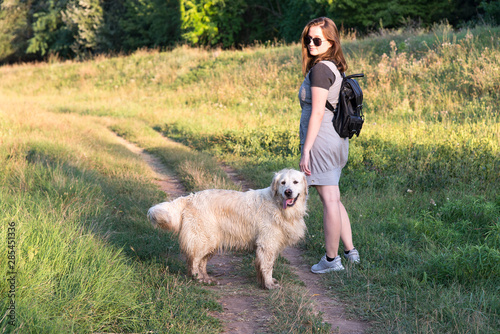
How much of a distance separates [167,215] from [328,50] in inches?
91.4

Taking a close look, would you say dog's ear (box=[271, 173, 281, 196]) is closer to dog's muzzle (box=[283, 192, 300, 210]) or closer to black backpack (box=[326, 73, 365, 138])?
dog's muzzle (box=[283, 192, 300, 210])

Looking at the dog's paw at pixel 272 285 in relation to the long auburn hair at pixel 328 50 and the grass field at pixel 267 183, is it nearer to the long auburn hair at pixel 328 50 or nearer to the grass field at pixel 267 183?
the grass field at pixel 267 183

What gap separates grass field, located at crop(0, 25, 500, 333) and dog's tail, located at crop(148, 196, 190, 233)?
0.43m

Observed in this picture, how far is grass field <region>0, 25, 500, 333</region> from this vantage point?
332 centimetres

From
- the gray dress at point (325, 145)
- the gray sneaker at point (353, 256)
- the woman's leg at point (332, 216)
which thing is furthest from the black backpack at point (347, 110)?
the gray sneaker at point (353, 256)

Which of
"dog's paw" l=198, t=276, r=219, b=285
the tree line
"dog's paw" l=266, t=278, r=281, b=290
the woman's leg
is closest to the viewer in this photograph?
"dog's paw" l=266, t=278, r=281, b=290

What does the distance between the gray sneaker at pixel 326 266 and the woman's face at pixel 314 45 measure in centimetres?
216

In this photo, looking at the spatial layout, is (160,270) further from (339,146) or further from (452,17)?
(452,17)

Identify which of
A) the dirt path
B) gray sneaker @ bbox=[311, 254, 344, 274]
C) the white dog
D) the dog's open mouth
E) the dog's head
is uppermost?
the dog's head

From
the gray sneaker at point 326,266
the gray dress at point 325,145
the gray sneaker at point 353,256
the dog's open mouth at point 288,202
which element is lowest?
the gray sneaker at point 326,266

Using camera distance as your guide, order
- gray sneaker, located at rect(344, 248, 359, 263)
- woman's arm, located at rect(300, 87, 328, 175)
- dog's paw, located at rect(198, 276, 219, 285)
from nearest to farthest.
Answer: woman's arm, located at rect(300, 87, 328, 175)
dog's paw, located at rect(198, 276, 219, 285)
gray sneaker, located at rect(344, 248, 359, 263)

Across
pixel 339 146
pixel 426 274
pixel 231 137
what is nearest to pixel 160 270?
pixel 339 146

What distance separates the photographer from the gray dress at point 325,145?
4.29m

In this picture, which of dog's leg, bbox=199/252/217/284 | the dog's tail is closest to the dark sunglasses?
the dog's tail
